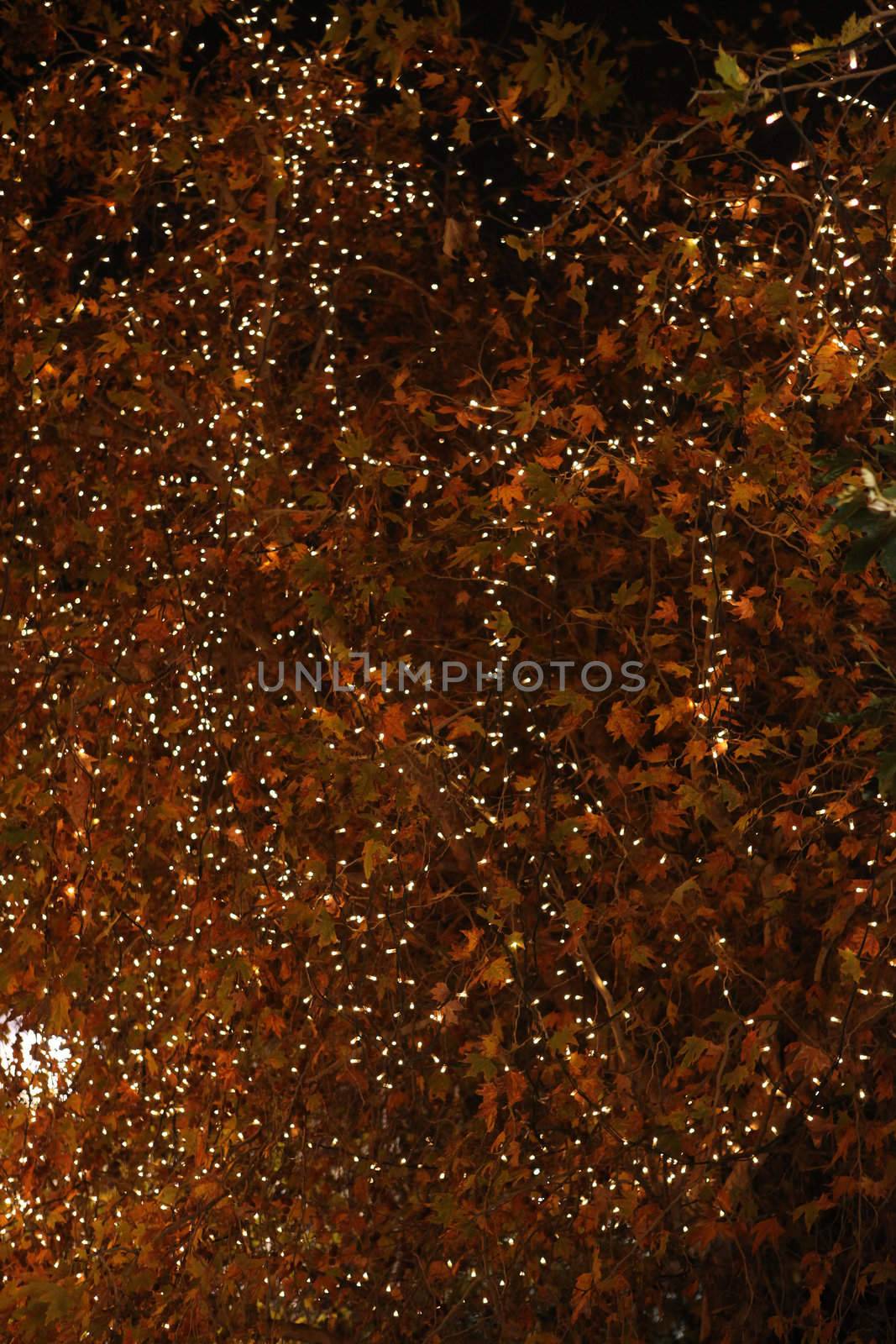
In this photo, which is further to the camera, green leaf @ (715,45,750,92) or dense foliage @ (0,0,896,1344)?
dense foliage @ (0,0,896,1344)

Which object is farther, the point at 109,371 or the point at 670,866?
the point at 109,371

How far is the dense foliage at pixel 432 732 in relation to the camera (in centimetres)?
335

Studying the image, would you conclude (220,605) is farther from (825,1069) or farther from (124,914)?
(825,1069)

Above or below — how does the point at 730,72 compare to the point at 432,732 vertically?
above

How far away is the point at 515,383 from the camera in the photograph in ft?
11.4

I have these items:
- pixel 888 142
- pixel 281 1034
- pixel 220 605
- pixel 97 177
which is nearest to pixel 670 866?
A: pixel 281 1034

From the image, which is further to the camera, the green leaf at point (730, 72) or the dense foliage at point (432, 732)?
the dense foliage at point (432, 732)

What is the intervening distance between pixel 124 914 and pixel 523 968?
0.98 m

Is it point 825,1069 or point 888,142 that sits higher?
point 888,142

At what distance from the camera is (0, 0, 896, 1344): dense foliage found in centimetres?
335

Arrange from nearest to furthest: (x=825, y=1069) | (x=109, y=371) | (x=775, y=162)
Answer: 1. (x=825, y=1069)
2. (x=775, y=162)
3. (x=109, y=371)

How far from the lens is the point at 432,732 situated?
336 cm

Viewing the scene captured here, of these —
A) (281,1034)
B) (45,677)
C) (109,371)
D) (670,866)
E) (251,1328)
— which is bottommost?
(251,1328)

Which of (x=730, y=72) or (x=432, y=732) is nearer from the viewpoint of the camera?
(x=730, y=72)
